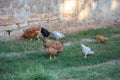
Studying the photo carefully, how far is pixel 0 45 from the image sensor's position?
8.79 m

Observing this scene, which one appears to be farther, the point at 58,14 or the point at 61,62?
the point at 58,14

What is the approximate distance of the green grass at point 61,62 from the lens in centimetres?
655

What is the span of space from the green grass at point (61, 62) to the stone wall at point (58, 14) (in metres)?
0.86

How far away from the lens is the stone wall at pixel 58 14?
9727 mm

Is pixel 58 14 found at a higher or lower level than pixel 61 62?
higher

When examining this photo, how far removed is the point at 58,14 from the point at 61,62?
3.33 m

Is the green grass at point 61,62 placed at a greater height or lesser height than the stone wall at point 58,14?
lesser

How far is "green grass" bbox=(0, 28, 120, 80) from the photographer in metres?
6.55

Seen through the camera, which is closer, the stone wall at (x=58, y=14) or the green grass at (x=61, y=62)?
the green grass at (x=61, y=62)

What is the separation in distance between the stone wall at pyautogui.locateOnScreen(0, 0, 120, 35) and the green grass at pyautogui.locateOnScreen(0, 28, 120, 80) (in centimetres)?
86

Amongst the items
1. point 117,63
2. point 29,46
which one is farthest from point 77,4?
point 117,63

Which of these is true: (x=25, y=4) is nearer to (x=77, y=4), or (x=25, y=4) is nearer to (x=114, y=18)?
(x=77, y=4)

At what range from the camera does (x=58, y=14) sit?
1070cm

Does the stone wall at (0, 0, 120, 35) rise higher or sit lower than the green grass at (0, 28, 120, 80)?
higher
